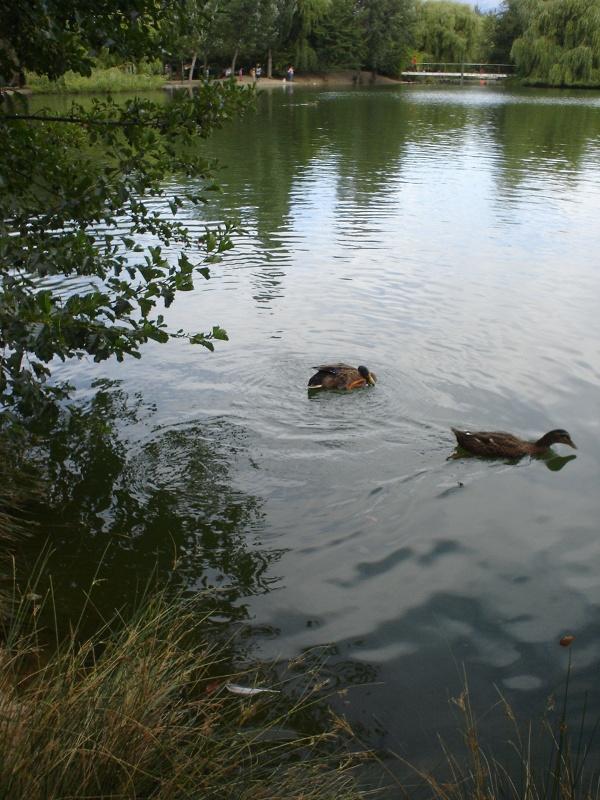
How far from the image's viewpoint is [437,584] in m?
6.48

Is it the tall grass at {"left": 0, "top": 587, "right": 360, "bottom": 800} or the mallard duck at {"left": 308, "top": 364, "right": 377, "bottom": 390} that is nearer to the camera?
the tall grass at {"left": 0, "top": 587, "right": 360, "bottom": 800}

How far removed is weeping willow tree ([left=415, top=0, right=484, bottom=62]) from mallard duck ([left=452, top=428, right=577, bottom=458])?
106 meters

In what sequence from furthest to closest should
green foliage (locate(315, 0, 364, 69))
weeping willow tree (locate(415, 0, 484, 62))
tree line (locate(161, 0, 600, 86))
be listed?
weeping willow tree (locate(415, 0, 484, 62)) → green foliage (locate(315, 0, 364, 69)) → tree line (locate(161, 0, 600, 86))

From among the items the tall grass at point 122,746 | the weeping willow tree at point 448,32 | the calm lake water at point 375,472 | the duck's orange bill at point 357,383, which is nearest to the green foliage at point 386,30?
the weeping willow tree at point 448,32

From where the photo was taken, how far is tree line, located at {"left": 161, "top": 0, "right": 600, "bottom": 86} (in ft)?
237

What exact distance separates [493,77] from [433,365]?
3699 inches

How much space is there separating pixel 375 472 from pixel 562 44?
251ft

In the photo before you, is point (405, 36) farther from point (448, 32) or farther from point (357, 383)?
point (357, 383)

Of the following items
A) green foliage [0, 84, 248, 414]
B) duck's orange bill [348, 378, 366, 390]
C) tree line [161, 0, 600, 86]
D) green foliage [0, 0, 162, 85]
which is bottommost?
duck's orange bill [348, 378, 366, 390]

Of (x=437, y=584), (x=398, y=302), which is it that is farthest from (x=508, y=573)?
(x=398, y=302)

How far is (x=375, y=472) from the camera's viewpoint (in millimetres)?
8086

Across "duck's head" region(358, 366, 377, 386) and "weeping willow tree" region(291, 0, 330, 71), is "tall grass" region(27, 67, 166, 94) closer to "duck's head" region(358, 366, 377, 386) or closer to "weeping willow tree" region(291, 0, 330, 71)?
"weeping willow tree" region(291, 0, 330, 71)

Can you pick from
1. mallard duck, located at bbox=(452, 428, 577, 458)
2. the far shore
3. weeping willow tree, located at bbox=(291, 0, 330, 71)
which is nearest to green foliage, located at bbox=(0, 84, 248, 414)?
mallard duck, located at bbox=(452, 428, 577, 458)

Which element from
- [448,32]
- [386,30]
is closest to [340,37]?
[386,30]
